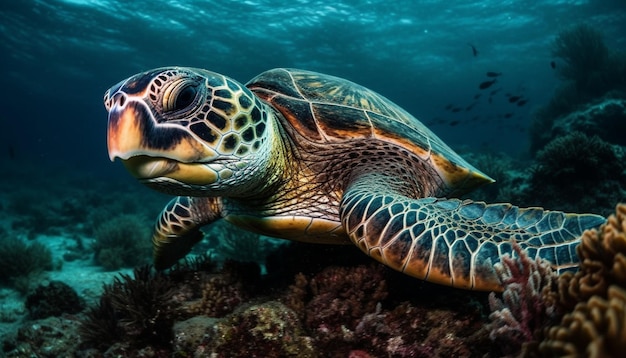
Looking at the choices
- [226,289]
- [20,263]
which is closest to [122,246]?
[20,263]

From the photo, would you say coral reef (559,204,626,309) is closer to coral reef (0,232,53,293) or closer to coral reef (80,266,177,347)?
coral reef (80,266,177,347)

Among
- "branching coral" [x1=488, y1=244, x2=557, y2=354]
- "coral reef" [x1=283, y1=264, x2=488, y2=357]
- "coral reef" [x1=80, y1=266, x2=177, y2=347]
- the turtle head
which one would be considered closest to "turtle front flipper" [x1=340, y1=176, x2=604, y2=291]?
"branching coral" [x1=488, y1=244, x2=557, y2=354]

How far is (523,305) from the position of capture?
3.98 ft

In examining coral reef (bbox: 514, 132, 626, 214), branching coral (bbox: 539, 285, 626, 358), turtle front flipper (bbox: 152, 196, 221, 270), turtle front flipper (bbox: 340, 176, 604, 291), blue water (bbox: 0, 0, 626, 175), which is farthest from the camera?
blue water (bbox: 0, 0, 626, 175)

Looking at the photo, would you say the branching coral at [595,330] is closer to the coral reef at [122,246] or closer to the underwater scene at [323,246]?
the underwater scene at [323,246]

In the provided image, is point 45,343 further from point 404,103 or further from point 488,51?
point 404,103

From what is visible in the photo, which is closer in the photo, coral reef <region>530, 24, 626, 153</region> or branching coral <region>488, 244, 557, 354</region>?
branching coral <region>488, 244, 557, 354</region>

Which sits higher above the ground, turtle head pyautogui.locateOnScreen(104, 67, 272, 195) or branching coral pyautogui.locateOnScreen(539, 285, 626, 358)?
turtle head pyautogui.locateOnScreen(104, 67, 272, 195)

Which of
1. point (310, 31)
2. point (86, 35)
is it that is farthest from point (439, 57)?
point (86, 35)

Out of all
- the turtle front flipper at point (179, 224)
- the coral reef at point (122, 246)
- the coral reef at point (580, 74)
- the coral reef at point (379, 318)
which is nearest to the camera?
the coral reef at point (379, 318)

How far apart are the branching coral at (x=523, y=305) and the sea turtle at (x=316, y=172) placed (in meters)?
0.11

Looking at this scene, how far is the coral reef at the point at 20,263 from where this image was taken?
5.33 meters

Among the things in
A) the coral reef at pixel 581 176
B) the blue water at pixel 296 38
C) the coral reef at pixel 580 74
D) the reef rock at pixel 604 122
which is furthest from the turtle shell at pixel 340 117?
the coral reef at pixel 580 74

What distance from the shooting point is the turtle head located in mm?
1525
